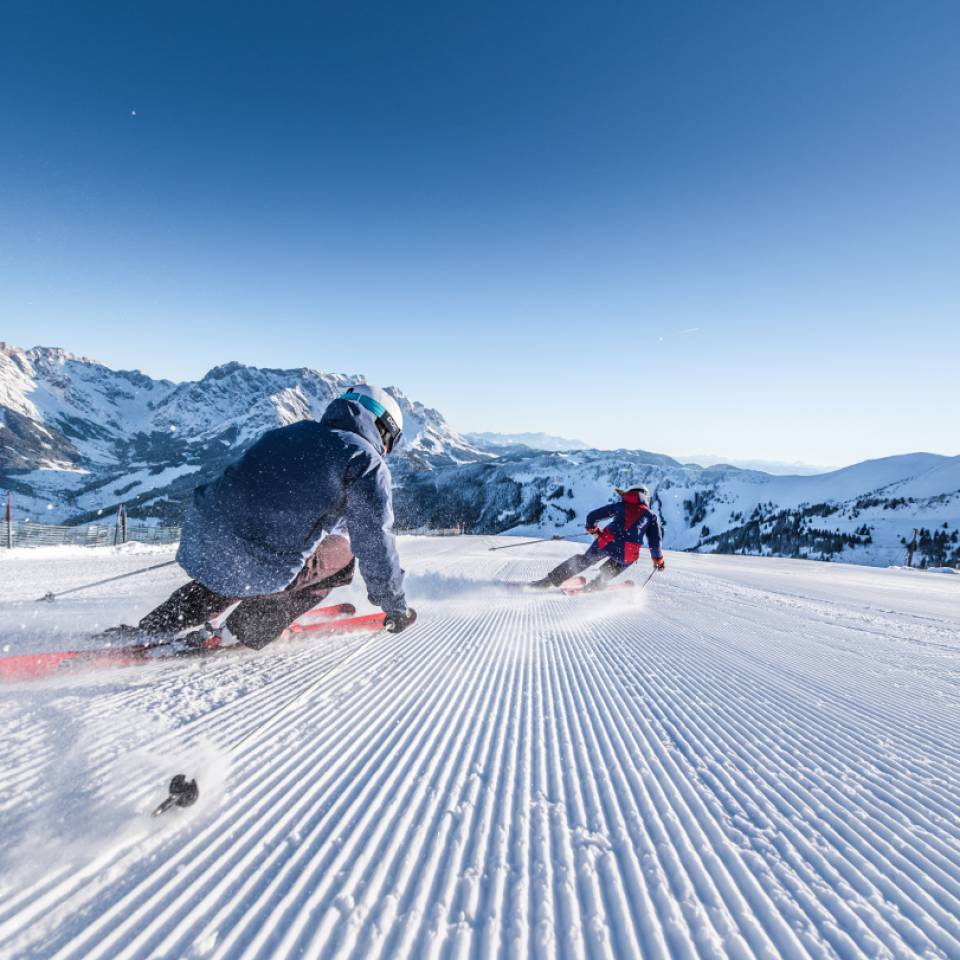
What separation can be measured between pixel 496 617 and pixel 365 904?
14.3 feet

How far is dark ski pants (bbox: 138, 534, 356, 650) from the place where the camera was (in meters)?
3.15

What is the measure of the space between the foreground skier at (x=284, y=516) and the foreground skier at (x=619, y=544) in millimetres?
5107

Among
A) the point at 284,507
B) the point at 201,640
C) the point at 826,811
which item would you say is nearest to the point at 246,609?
the point at 201,640

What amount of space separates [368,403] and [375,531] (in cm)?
89

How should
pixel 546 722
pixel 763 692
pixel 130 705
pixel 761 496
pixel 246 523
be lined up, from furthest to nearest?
pixel 761 496, pixel 763 692, pixel 246 523, pixel 546 722, pixel 130 705

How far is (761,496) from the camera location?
12181 cm

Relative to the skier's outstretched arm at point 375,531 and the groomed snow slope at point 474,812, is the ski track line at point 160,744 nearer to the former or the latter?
the groomed snow slope at point 474,812

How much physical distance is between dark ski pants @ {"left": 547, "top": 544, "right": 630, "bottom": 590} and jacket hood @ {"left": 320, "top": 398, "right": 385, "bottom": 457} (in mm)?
5354

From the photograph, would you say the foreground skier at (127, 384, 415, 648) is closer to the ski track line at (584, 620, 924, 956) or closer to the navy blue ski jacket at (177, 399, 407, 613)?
the navy blue ski jacket at (177, 399, 407, 613)

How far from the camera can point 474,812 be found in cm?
177

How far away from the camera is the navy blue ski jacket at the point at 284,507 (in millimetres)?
2781

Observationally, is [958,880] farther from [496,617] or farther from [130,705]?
[496,617]

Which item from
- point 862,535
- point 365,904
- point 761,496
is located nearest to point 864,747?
point 365,904

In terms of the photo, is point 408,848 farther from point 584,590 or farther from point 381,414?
point 584,590
